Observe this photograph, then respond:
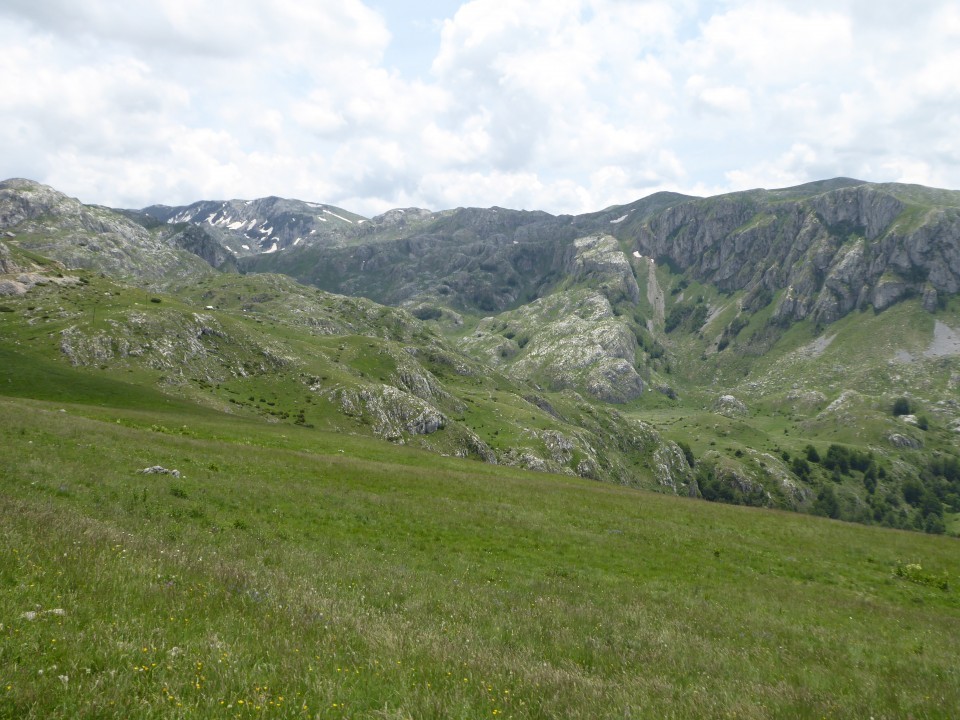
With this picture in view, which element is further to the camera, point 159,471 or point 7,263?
point 7,263

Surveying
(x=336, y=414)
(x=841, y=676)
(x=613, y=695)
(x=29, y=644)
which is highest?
(x=29, y=644)

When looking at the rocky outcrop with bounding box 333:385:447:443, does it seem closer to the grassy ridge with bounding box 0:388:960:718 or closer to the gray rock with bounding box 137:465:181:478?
the grassy ridge with bounding box 0:388:960:718

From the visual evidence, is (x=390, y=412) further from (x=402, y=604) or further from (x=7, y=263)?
(x=402, y=604)

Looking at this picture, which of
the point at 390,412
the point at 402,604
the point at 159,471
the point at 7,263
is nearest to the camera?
the point at 402,604

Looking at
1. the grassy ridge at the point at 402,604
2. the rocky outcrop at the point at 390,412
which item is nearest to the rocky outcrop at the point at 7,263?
the rocky outcrop at the point at 390,412

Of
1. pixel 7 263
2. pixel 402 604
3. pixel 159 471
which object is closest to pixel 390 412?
pixel 159 471

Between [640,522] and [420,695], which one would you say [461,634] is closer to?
[420,695]

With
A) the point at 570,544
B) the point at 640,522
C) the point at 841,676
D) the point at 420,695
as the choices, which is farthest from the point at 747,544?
the point at 420,695

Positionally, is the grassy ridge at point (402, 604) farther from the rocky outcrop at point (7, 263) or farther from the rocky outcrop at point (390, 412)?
the rocky outcrop at point (7, 263)

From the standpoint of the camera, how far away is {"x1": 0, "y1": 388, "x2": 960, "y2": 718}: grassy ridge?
8.04 m

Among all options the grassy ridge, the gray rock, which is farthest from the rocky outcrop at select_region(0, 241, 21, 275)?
the gray rock

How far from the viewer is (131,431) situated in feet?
127

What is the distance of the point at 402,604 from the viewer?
14.3 m

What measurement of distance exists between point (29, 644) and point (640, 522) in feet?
113
